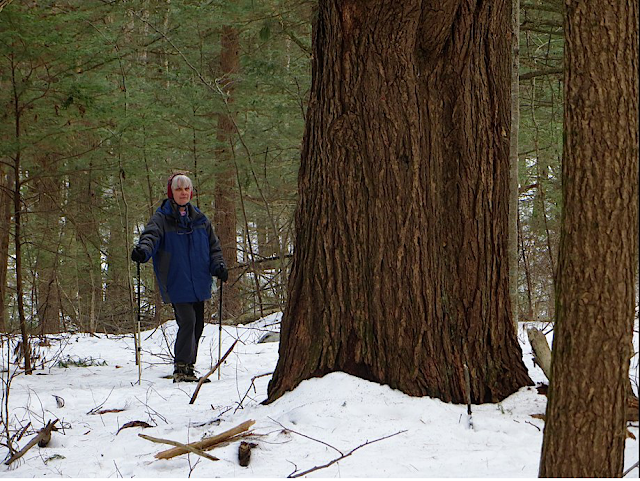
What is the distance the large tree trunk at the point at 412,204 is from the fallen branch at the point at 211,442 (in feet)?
2.12

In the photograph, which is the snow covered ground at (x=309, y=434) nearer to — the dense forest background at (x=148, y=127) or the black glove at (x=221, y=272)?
the black glove at (x=221, y=272)

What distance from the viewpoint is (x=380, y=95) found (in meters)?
4.25

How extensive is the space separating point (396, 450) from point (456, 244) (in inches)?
57.2

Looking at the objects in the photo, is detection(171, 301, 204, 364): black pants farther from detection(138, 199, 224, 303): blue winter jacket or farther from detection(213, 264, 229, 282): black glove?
detection(213, 264, 229, 282): black glove

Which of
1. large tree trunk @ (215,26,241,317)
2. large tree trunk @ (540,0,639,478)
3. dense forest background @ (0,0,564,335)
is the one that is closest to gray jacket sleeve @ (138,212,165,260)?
dense forest background @ (0,0,564,335)

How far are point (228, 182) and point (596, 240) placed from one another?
12.6m

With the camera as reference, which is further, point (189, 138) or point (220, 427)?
point (189, 138)

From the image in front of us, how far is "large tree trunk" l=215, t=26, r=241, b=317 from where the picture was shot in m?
13.2

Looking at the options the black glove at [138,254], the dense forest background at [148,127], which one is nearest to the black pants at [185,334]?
the black glove at [138,254]

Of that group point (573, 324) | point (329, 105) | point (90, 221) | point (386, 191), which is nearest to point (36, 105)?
point (90, 221)

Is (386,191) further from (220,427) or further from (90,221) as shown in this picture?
(90,221)

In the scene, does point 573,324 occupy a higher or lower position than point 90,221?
lower

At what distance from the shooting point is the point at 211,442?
368 cm

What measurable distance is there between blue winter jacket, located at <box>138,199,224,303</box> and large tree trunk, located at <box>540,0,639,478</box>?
4.75 metres
